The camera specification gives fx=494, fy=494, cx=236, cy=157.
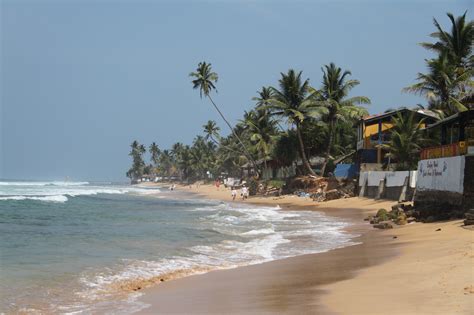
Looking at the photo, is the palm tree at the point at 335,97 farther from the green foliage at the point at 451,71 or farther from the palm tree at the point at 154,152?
the palm tree at the point at 154,152

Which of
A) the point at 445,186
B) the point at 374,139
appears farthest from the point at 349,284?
the point at 374,139

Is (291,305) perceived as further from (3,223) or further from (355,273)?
(3,223)

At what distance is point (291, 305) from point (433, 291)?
6.38 feet

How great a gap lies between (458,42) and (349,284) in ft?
87.0

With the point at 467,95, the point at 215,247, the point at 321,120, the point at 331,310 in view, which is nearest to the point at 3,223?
the point at 215,247

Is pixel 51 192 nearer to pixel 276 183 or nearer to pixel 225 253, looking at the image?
pixel 276 183

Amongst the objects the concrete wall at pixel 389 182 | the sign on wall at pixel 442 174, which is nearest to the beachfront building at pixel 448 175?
the sign on wall at pixel 442 174

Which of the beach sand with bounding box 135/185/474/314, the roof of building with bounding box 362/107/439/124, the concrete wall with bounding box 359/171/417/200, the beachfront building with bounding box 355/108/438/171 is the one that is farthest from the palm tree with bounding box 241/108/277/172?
the beach sand with bounding box 135/185/474/314

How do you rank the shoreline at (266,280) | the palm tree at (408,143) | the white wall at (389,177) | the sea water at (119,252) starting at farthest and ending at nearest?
the palm tree at (408,143) < the white wall at (389,177) < the sea water at (119,252) < the shoreline at (266,280)

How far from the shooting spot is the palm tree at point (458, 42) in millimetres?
29641

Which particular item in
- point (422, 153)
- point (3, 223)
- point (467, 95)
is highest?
point (467, 95)

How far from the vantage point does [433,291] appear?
6742mm

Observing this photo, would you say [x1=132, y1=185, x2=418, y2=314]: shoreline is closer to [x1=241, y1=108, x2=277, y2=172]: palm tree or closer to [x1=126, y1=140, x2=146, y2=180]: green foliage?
[x1=241, y1=108, x2=277, y2=172]: palm tree

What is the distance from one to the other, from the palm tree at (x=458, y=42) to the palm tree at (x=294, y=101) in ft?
42.2
